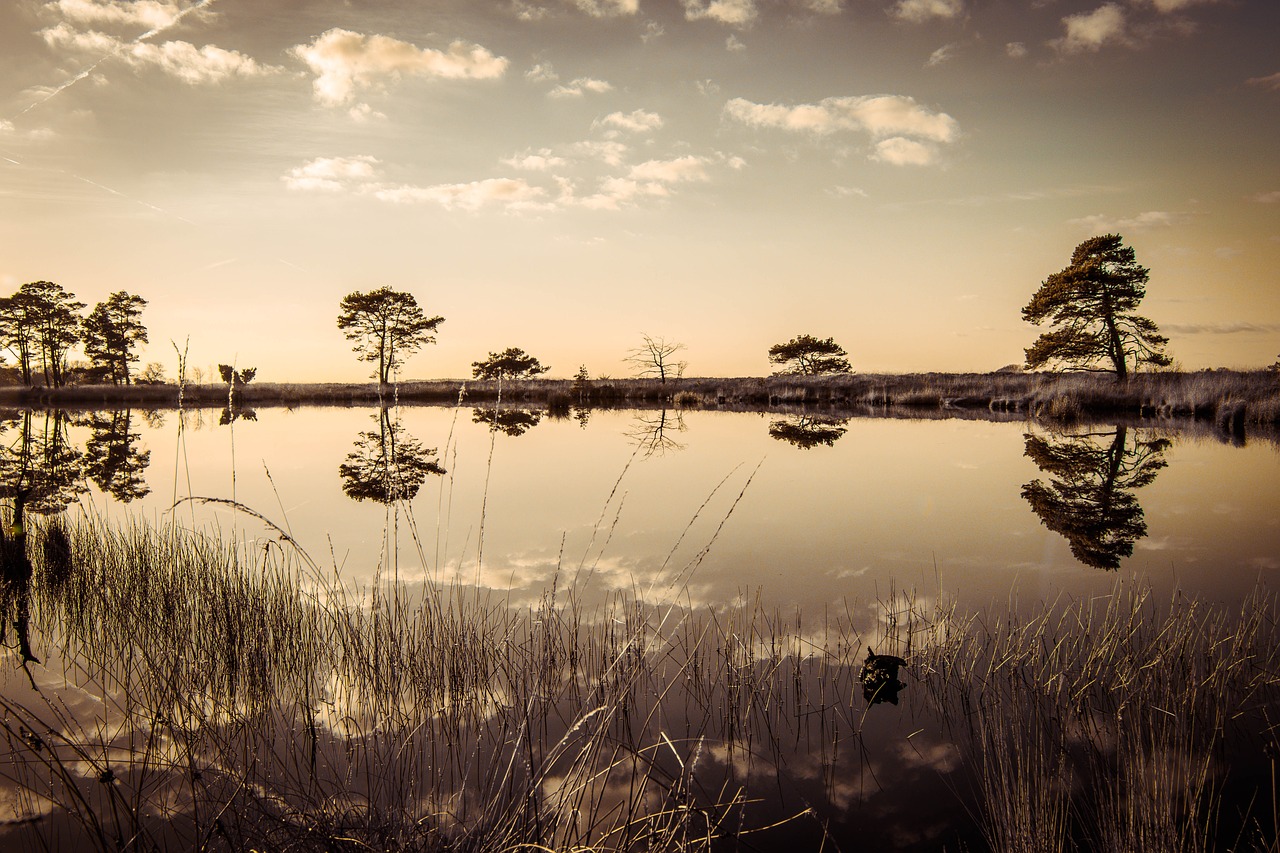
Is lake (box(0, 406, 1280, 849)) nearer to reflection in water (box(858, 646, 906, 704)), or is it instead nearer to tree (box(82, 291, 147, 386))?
reflection in water (box(858, 646, 906, 704))

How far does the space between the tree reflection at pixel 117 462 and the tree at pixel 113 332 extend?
32.0m

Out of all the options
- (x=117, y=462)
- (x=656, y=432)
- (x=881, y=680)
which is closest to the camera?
(x=881, y=680)

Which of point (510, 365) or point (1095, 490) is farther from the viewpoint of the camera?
point (510, 365)

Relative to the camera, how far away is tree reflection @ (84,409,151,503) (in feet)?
39.4

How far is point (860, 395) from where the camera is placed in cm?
4253

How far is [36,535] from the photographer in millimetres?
7426

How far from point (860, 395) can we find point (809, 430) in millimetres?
21188

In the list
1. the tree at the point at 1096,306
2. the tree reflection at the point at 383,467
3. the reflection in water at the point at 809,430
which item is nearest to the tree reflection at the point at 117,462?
the tree reflection at the point at 383,467

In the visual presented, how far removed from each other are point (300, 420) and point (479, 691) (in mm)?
30173

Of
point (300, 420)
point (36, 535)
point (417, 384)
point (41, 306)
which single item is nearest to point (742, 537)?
point (36, 535)

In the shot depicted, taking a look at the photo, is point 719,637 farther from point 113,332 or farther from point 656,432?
point 113,332

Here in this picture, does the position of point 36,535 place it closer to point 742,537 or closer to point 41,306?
point 742,537

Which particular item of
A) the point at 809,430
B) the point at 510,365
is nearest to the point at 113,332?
the point at 510,365

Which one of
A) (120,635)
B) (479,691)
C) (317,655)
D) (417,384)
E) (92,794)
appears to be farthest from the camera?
(417,384)
